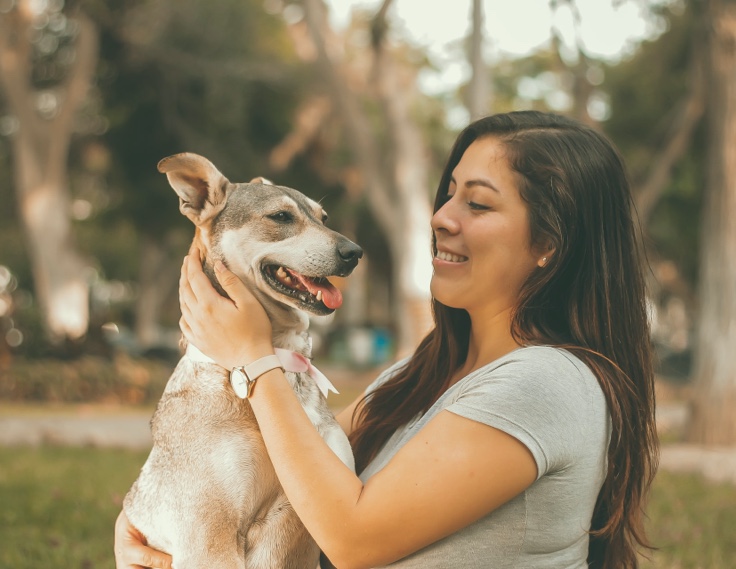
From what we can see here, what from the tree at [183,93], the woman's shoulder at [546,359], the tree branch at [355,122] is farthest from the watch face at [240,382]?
the tree at [183,93]

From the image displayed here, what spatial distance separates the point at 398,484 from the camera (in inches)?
86.5

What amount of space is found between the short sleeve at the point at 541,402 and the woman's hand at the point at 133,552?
1.10m

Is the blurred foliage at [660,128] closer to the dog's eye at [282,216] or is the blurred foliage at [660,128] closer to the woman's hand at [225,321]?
the dog's eye at [282,216]

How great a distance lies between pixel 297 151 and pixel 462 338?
2026cm

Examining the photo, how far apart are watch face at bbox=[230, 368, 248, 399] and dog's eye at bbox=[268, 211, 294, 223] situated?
0.82m

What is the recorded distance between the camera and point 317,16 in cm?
1264

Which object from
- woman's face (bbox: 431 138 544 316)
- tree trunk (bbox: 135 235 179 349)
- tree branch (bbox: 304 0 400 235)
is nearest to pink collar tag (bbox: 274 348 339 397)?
woman's face (bbox: 431 138 544 316)

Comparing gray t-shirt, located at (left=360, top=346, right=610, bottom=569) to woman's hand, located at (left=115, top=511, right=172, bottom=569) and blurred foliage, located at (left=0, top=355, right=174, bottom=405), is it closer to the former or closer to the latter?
woman's hand, located at (left=115, top=511, right=172, bottom=569)

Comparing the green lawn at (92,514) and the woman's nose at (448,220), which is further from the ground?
the woman's nose at (448,220)

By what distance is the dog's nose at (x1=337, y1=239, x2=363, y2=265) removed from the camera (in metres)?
2.99

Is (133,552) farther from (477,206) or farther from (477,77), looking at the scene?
(477,77)

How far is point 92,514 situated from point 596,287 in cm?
461

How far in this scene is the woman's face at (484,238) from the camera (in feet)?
8.54

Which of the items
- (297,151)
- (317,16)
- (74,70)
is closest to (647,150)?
(297,151)
